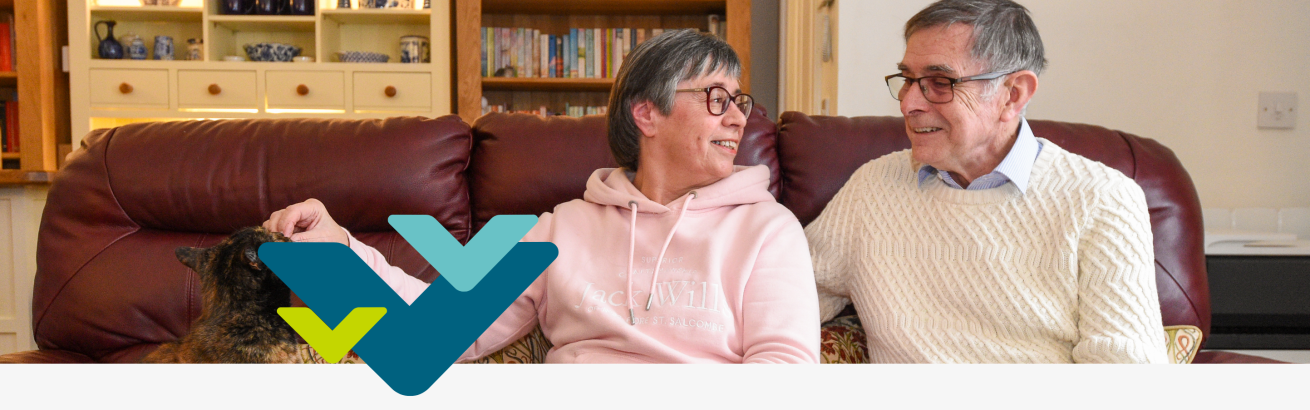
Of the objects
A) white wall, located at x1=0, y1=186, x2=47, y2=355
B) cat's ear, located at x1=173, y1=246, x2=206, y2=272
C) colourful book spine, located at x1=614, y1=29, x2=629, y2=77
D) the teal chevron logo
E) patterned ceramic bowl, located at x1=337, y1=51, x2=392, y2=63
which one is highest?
colourful book spine, located at x1=614, y1=29, x2=629, y2=77

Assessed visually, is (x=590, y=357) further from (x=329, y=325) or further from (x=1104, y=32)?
(x=1104, y=32)

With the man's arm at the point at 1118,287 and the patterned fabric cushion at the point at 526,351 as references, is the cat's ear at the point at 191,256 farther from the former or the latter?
the man's arm at the point at 1118,287

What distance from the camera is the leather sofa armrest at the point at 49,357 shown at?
129 cm

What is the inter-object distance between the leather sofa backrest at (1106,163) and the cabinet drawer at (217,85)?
8.85 feet

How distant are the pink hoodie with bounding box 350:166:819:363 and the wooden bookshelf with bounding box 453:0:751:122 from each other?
2.12 meters

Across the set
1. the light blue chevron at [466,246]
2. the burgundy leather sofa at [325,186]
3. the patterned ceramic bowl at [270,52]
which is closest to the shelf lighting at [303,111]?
the patterned ceramic bowl at [270,52]

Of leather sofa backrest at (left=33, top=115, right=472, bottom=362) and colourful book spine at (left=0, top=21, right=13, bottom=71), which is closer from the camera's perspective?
leather sofa backrest at (left=33, top=115, right=472, bottom=362)

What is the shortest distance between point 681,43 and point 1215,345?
1.71 m

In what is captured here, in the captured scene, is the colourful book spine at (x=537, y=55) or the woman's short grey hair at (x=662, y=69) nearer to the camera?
the woman's short grey hair at (x=662, y=69)

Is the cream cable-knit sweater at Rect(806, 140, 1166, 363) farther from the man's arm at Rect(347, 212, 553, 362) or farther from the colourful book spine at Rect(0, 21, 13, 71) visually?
the colourful book spine at Rect(0, 21, 13, 71)

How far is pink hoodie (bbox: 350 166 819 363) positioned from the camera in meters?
1.11

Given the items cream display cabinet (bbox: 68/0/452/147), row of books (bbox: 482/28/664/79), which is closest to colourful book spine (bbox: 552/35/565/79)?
row of books (bbox: 482/28/664/79)
